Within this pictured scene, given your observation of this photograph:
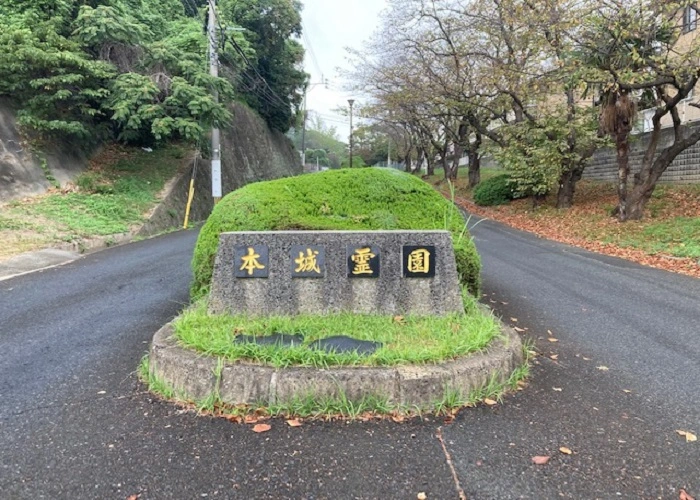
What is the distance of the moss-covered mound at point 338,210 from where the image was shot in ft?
14.2

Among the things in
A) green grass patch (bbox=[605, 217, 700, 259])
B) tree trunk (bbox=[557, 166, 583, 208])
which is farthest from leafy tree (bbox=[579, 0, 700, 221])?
tree trunk (bbox=[557, 166, 583, 208])

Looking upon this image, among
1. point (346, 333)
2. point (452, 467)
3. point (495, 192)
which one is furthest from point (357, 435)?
point (495, 192)

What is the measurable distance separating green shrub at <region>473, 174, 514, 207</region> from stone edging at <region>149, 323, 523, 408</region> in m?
16.0

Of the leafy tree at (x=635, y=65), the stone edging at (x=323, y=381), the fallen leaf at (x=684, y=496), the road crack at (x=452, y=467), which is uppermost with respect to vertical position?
the leafy tree at (x=635, y=65)

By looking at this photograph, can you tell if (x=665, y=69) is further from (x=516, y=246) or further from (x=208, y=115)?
(x=208, y=115)

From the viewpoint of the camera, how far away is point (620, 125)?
10523 mm

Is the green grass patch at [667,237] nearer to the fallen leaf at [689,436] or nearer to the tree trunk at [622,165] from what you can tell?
the tree trunk at [622,165]

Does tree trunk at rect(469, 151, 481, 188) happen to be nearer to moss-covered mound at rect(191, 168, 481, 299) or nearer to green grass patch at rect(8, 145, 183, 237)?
green grass patch at rect(8, 145, 183, 237)

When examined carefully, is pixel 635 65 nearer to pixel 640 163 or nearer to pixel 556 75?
pixel 556 75

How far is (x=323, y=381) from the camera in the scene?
2.76 m

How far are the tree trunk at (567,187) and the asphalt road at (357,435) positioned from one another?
10.4 metres

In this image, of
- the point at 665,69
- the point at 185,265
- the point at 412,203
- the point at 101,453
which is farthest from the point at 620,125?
the point at 101,453

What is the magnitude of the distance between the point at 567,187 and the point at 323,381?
13.7m

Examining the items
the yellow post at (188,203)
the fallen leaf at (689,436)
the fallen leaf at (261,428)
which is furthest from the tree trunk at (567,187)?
the fallen leaf at (261,428)
